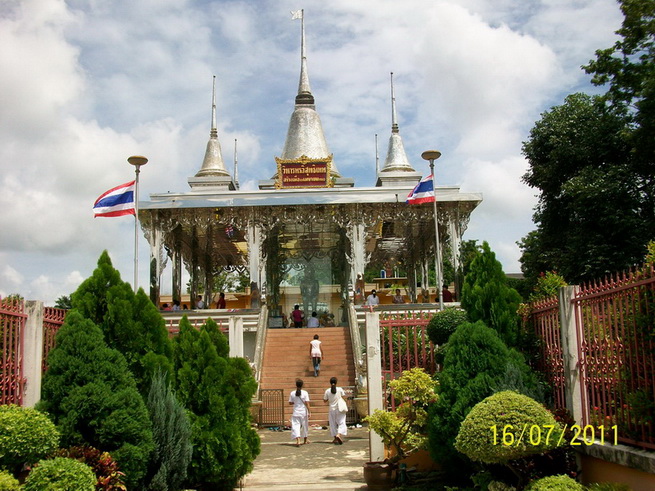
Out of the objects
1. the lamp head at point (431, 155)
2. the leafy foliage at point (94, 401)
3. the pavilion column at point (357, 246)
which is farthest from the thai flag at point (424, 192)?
the leafy foliage at point (94, 401)

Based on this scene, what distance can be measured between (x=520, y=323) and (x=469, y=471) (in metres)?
2.24

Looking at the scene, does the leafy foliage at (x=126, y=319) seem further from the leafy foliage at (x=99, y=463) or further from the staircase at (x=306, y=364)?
the staircase at (x=306, y=364)

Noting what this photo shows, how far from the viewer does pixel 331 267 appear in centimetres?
2791

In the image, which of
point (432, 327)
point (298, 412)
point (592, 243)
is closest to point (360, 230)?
point (592, 243)

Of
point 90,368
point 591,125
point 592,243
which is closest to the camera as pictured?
point 90,368

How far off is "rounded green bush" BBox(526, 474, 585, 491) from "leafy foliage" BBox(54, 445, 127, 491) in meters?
3.94

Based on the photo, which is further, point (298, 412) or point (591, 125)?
point (591, 125)

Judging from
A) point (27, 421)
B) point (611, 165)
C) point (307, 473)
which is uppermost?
point (611, 165)

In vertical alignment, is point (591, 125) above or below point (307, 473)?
above

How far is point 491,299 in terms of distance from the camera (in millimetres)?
9258

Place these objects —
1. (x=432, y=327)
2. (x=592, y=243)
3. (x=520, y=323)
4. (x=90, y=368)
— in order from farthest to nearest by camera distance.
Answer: (x=592, y=243) < (x=432, y=327) < (x=520, y=323) < (x=90, y=368)

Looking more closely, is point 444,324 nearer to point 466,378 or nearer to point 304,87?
point 466,378

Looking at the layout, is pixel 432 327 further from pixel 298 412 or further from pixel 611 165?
pixel 611 165
